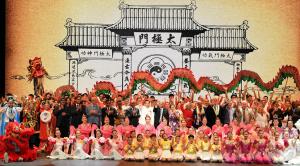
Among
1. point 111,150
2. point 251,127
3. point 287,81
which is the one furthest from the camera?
point 287,81

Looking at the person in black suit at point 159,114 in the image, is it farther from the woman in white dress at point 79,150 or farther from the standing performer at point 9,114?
the standing performer at point 9,114

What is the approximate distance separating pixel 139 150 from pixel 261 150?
242 centimetres

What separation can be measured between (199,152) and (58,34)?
5.58m

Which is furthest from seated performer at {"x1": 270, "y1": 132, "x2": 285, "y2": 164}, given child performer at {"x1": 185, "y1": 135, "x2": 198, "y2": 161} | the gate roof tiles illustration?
the gate roof tiles illustration

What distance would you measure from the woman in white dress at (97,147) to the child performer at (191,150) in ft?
5.55

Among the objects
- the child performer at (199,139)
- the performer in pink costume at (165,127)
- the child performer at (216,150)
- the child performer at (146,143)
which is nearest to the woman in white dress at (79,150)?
the child performer at (146,143)

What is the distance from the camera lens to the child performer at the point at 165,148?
896cm

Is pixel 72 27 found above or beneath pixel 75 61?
above

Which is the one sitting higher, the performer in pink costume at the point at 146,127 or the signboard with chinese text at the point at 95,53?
the signboard with chinese text at the point at 95,53

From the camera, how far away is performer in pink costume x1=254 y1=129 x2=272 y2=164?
8.87 m

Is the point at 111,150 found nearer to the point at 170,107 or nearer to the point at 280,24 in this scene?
the point at 170,107

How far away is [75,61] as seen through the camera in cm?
1248

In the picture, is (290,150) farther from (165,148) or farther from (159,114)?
(159,114)

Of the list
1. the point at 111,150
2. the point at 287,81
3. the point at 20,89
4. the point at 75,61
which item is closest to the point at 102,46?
the point at 75,61
